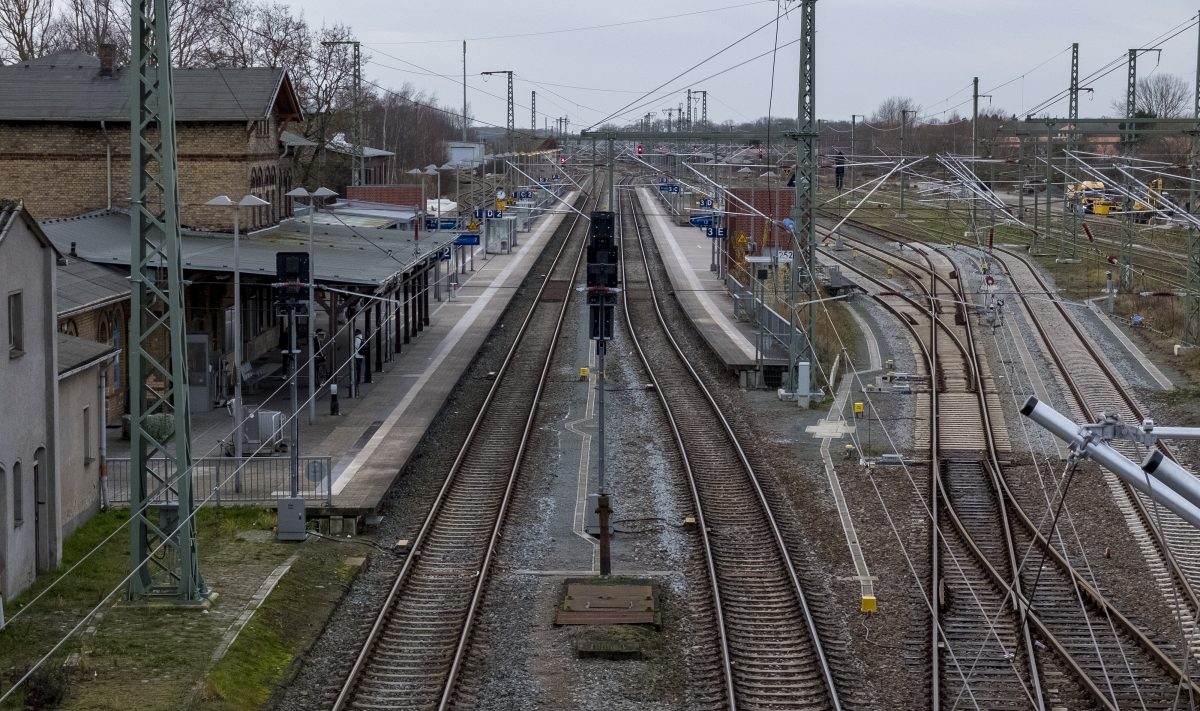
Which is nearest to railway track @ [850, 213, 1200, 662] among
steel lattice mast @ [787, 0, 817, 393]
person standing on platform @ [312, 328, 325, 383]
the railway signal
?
steel lattice mast @ [787, 0, 817, 393]

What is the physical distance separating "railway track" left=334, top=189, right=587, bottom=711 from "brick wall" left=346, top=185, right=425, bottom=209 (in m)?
23.7

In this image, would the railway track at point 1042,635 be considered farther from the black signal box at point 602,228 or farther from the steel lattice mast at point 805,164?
the steel lattice mast at point 805,164

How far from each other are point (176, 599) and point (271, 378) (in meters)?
15.3

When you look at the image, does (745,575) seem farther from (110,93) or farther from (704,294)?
(704,294)

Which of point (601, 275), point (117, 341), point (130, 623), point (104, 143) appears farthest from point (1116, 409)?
point (104, 143)

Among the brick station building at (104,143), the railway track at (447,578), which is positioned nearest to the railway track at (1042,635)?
the railway track at (447,578)

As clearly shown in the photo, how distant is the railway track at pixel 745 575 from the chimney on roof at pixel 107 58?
14.5 m

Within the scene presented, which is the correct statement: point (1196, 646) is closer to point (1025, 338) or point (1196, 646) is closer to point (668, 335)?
point (1025, 338)

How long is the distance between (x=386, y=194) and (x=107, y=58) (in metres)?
19.3

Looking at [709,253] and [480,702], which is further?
[709,253]

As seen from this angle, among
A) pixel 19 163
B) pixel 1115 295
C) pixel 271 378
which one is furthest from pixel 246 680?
pixel 1115 295

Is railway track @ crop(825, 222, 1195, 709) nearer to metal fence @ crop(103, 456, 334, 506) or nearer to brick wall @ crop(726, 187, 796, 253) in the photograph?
metal fence @ crop(103, 456, 334, 506)

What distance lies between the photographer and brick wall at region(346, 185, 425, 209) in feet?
165

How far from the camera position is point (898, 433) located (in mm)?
23375
